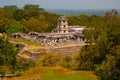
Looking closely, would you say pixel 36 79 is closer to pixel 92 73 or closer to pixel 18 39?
pixel 92 73

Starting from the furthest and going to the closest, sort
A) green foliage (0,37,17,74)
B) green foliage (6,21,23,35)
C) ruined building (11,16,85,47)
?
green foliage (6,21,23,35) → ruined building (11,16,85,47) → green foliage (0,37,17,74)

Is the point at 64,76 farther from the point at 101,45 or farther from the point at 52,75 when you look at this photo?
the point at 101,45

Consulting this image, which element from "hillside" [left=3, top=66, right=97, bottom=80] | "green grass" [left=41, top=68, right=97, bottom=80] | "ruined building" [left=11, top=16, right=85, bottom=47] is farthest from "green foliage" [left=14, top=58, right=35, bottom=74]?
"ruined building" [left=11, top=16, right=85, bottom=47]

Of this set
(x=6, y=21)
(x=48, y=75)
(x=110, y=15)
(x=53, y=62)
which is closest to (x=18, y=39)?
(x=6, y=21)

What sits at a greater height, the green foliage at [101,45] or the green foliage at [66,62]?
the green foliage at [101,45]

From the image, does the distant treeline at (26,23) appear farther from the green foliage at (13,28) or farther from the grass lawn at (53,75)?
the grass lawn at (53,75)

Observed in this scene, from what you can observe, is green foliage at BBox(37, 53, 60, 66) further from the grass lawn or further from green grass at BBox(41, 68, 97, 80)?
green grass at BBox(41, 68, 97, 80)

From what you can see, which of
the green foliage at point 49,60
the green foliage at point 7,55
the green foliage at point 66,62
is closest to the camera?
the green foliage at point 7,55

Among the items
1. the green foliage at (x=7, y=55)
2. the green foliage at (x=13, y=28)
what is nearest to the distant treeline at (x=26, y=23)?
the green foliage at (x=13, y=28)

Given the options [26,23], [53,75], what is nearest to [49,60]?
[53,75]

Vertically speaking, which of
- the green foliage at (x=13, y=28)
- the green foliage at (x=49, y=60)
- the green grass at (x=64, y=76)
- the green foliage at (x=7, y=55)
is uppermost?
the green foliage at (x=13, y=28)

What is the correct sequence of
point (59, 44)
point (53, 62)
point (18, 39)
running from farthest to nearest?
point (18, 39) → point (59, 44) → point (53, 62)
